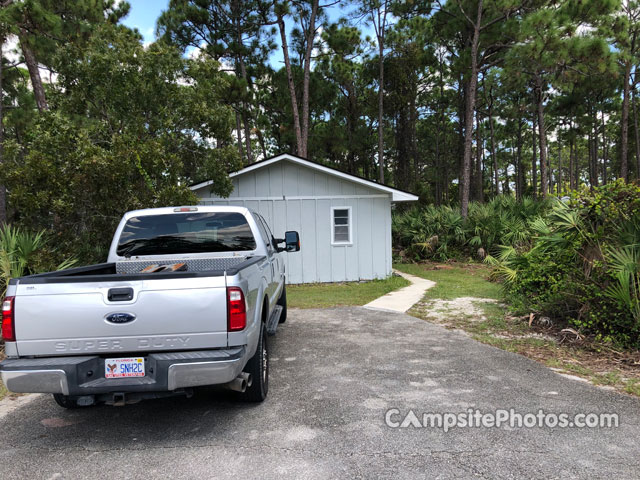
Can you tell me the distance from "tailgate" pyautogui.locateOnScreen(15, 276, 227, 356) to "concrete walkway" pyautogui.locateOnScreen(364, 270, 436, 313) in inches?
230

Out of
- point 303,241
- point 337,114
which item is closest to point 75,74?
point 303,241

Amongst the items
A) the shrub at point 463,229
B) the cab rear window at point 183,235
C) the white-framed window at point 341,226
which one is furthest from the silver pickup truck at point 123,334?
the shrub at point 463,229

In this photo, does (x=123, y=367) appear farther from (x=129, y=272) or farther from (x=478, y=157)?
(x=478, y=157)

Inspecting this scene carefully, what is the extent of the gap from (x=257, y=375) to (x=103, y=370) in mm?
1317

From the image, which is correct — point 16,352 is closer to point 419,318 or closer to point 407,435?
point 407,435

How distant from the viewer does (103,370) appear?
3027 mm

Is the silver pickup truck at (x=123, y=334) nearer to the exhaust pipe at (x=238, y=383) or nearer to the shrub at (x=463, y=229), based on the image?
the exhaust pipe at (x=238, y=383)

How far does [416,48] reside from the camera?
24312 mm

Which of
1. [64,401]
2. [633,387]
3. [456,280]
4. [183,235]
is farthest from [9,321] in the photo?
[456,280]

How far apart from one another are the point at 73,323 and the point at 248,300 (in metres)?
1.27

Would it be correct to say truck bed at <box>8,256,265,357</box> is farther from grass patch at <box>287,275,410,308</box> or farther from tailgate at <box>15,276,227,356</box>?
grass patch at <box>287,275,410,308</box>

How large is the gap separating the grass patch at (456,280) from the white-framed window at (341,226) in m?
2.97

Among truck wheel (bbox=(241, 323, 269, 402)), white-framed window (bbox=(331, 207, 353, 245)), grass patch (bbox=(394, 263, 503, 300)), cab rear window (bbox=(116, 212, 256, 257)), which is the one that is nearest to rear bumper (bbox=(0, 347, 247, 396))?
truck wheel (bbox=(241, 323, 269, 402))

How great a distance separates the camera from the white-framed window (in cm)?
1264
